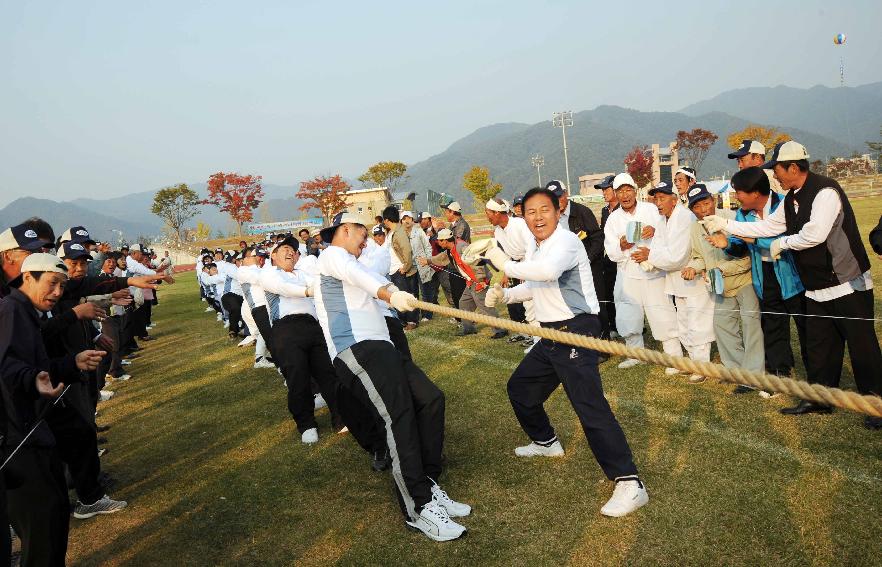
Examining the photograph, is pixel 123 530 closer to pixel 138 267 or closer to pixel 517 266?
pixel 517 266

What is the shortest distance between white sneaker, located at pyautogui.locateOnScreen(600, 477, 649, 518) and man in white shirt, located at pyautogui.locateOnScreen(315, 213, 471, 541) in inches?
38.4

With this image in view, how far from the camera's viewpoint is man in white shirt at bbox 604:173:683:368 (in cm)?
643

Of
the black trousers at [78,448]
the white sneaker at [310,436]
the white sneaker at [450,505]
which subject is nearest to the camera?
the white sneaker at [450,505]

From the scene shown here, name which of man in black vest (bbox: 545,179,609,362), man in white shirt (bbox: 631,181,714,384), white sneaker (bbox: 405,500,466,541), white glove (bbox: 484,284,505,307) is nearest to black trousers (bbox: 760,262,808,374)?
man in white shirt (bbox: 631,181,714,384)

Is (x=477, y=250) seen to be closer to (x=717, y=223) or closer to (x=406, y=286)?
(x=717, y=223)

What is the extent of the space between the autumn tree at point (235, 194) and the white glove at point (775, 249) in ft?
195

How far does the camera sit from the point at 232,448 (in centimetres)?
592

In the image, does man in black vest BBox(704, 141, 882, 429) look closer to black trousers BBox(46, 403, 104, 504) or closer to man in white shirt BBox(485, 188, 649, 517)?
man in white shirt BBox(485, 188, 649, 517)

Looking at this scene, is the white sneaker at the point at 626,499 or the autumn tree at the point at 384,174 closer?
the white sneaker at the point at 626,499

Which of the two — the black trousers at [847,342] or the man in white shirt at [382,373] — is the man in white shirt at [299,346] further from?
the black trousers at [847,342]

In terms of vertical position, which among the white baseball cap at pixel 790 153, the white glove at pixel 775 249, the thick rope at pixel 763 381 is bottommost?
the white glove at pixel 775 249

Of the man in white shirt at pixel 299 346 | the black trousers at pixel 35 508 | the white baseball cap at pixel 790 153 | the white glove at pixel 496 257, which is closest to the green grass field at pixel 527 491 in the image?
the man in white shirt at pixel 299 346

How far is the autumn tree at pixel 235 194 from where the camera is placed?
5812 centimetres

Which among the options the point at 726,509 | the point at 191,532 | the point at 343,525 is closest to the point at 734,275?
the point at 726,509
